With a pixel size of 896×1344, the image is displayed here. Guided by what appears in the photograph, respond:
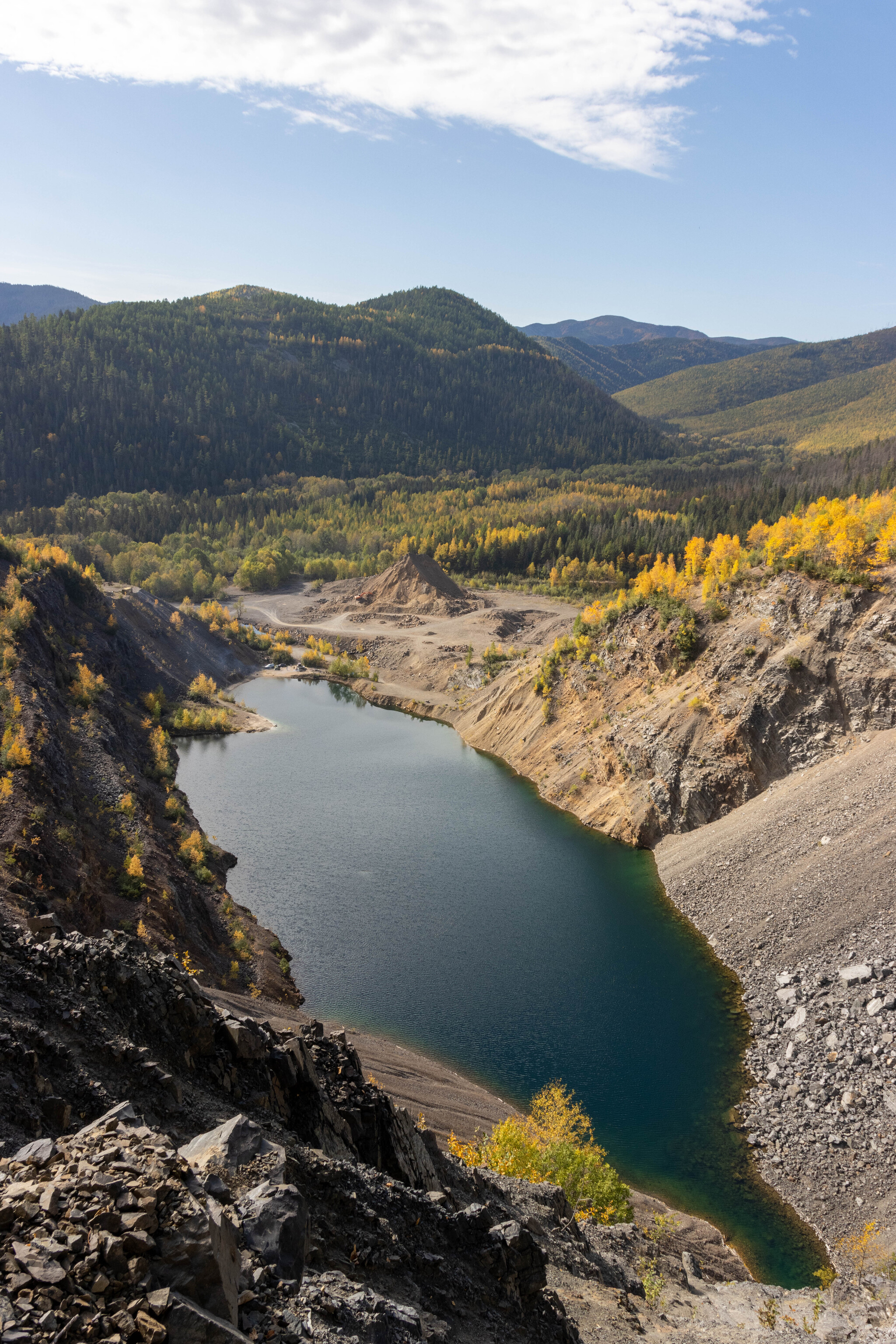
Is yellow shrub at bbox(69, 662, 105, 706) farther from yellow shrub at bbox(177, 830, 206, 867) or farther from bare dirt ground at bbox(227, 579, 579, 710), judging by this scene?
bare dirt ground at bbox(227, 579, 579, 710)

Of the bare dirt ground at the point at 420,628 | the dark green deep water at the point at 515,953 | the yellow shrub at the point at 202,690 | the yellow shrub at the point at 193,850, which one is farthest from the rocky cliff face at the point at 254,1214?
the bare dirt ground at the point at 420,628

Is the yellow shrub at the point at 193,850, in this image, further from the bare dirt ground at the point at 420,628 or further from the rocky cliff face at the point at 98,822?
the bare dirt ground at the point at 420,628

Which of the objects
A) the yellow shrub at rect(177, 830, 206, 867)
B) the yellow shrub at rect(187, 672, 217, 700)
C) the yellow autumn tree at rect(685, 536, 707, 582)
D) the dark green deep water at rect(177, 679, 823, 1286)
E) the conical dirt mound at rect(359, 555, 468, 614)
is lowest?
the dark green deep water at rect(177, 679, 823, 1286)

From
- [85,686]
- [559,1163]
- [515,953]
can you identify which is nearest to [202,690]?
[85,686]

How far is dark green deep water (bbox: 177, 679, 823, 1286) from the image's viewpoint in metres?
27.7

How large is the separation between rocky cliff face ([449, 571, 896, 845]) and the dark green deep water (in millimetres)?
3719

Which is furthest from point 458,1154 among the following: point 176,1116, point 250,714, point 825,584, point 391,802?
point 250,714

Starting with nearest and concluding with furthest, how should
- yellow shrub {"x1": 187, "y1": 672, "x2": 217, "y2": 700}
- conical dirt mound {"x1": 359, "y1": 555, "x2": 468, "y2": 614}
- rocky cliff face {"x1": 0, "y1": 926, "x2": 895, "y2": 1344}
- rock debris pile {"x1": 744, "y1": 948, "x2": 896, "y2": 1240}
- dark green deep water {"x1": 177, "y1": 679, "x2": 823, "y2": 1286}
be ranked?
rocky cliff face {"x1": 0, "y1": 926, "x2": 895, "y2": 1344}
rock debris pile {"x1": 744, "y1": 948, "x2": 896, "y2": 1240}
dark green deep water {"x1": 177, "y1": 679, "x2": 823, "y2": 1286}
yellow shrub {"x1": 187, "y1": 672, "x2": 217, "y2": 700}
conical dirt mound {"x1": 359, "y1": 555, "x2": 468, "y2": 614}

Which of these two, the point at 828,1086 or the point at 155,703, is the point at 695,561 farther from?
the point at 155,703

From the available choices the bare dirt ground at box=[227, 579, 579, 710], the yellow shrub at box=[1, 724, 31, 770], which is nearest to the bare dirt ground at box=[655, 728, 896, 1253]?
the yellow shrub at box=[1, 724, 31, 770]

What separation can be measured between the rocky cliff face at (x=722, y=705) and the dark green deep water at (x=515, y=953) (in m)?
3.72

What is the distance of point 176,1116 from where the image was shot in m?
14.4

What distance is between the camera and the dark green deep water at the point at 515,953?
27672mm

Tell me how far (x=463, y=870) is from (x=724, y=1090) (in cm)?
2058
